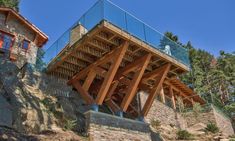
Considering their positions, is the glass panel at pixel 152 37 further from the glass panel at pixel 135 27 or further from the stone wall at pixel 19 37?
the stone wall at pixel 19 37

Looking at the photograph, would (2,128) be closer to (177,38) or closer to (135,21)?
(135,21)

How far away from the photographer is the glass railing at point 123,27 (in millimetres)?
11375

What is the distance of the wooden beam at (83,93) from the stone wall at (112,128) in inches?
36.5

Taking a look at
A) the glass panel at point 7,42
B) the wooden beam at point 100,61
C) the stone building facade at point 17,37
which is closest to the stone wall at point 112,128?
the wooden beam at point 100,61

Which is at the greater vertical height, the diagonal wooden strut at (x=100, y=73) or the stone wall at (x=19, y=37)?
the stone wall at (x=19, y=37)

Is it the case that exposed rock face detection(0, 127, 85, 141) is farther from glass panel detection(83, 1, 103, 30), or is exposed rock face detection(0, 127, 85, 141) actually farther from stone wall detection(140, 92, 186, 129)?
stone wall detection(140, 92, 186, 129)

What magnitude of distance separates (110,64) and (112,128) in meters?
3.53

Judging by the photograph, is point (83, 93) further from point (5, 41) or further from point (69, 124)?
point (5, 41)

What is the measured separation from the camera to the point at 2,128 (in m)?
8.44

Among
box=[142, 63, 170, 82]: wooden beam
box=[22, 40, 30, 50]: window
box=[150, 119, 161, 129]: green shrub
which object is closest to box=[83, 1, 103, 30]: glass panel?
box=[142, 63, 170, 82]: wooden beam

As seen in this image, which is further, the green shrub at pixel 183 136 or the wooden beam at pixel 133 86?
the green shrub at pixel 183 136

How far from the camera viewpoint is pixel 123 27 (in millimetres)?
11656

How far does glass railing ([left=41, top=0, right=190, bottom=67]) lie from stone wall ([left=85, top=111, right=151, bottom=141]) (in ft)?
12.5

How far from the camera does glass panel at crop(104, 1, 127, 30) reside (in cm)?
1121
